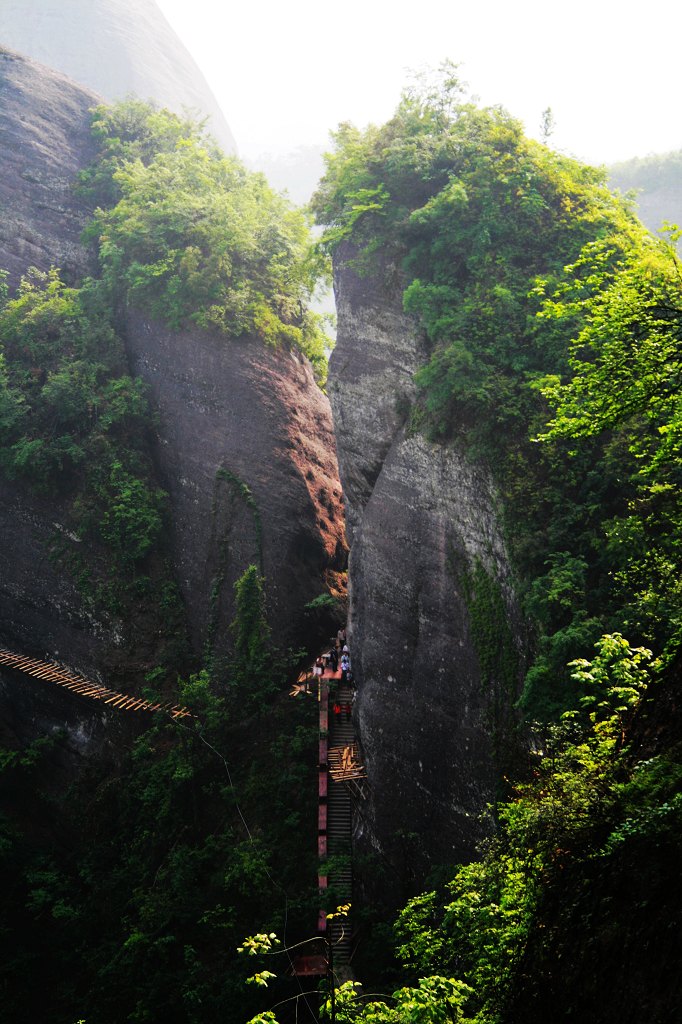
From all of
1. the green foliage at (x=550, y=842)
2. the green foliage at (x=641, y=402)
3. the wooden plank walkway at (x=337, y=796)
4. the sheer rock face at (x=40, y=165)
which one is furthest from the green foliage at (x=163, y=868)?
the sheer rock face at (x=40, y=165)

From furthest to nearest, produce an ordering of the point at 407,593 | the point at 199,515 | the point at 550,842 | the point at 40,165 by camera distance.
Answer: the point at 40,165 < the point at 199,515 < the point at 407,593 < the point at 550,842

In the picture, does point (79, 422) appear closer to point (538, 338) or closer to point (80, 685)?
point (80, 685)

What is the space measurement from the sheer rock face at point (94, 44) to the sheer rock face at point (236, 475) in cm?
4772

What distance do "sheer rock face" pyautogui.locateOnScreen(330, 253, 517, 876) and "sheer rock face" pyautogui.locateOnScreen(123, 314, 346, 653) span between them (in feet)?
14.5

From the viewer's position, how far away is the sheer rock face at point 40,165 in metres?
30.7

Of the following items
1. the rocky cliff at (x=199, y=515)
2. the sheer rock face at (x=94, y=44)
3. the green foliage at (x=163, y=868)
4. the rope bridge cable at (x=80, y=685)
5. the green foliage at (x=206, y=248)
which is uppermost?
the sheer rock face at (x=94, y=44)

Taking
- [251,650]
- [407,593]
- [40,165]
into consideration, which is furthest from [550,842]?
[40,165]

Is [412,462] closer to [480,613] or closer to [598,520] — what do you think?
[480,613]

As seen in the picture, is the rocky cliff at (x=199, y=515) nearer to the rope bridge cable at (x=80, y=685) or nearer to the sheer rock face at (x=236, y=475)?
the sheer rock face at (x=236, y=475)

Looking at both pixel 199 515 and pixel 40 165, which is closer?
pixel 199 515

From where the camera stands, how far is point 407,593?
Result: 18.4m

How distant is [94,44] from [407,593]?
67719 mm

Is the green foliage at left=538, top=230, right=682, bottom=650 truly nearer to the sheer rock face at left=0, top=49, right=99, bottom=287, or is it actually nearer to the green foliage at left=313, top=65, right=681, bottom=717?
the green foliage at left=313, top=65, right=681, bottom=717

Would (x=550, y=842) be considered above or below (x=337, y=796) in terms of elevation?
below
